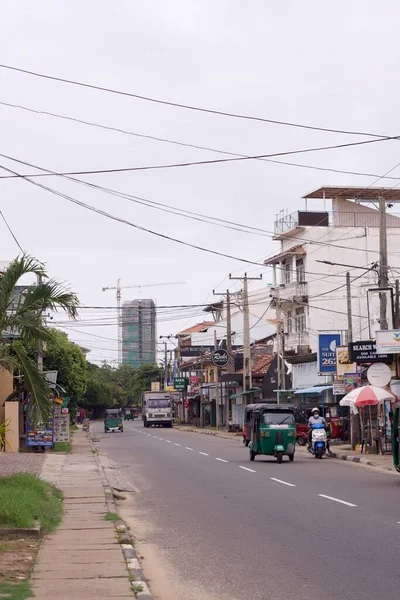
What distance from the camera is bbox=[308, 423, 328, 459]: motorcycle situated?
3222 cm

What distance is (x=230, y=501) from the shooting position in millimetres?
17922

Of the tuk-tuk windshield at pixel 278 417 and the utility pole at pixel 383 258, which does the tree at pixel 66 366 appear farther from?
the utility pole at pixel 383 258

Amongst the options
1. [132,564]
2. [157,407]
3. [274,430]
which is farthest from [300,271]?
Result: [132,564]

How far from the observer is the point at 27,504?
13969mm

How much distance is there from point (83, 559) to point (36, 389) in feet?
19.1

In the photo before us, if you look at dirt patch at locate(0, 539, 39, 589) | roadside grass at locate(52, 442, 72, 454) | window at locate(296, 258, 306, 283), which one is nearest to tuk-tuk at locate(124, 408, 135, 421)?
window at locate(296, 258, 306, 283)

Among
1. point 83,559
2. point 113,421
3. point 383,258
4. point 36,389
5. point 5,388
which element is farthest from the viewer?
point 113,421

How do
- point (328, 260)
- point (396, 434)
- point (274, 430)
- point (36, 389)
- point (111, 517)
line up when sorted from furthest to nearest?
point (328, 260) → point (274, 430) → point (396, 434) → point (36, 389) → point (111, 517)

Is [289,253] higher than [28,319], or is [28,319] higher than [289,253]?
[289,253]

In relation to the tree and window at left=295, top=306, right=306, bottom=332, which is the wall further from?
window at left=295, top=306, right=306, bottom=332

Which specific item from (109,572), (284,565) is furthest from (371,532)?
(109,572)

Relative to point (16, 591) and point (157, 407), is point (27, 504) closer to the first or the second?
point (16, 591)

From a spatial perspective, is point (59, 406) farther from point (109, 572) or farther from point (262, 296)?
point (262, 296)

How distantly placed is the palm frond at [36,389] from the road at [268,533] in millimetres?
2503
